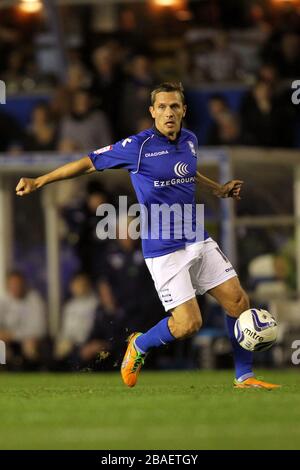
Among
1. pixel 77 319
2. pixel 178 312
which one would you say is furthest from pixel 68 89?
pixel 178 312

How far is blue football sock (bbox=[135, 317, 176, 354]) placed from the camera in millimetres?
10891

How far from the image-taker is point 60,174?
418 inches

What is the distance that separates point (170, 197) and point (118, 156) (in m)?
0.47

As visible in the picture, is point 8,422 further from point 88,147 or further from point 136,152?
point 88,147

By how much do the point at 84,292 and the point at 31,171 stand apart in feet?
5.65

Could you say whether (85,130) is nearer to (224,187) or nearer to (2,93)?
(2,93)

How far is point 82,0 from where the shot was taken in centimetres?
2000

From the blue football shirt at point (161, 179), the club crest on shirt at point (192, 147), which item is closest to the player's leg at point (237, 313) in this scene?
the blue football shirt at point (161, 179)

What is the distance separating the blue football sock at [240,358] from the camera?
11.0 metres

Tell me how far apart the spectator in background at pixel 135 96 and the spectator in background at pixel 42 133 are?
2.74ft

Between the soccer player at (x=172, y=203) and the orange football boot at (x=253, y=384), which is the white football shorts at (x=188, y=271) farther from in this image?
the orange football boot at (x=253, y=384)

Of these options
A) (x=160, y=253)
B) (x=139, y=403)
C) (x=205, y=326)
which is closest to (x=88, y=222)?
(x=205, y=326)

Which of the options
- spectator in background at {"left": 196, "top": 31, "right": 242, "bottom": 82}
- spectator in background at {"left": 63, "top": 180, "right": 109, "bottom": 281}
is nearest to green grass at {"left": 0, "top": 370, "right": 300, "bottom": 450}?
spectator in background at {"left": 63, "top": 180, "right": 109, "bottom": 281}

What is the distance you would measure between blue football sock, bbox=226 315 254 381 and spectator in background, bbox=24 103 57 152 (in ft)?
23.7
